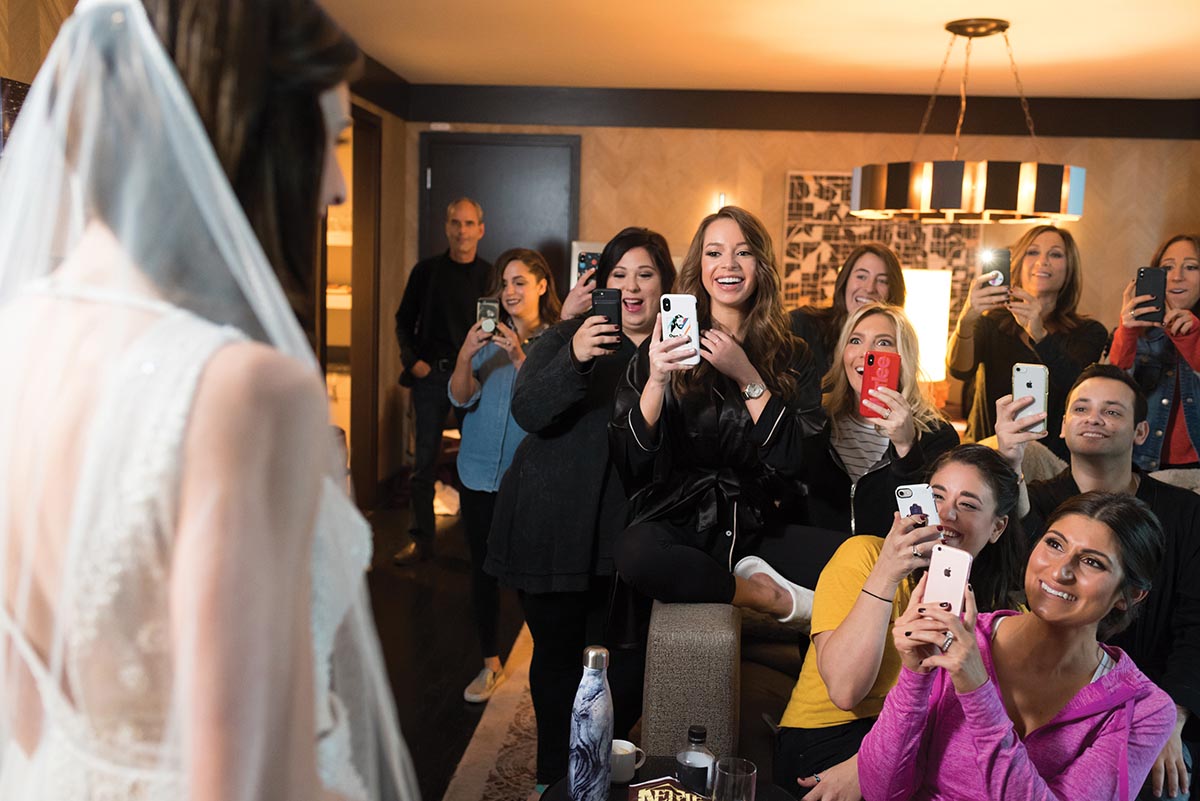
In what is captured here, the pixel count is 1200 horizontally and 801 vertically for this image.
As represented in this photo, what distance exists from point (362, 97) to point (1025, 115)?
4115 mm

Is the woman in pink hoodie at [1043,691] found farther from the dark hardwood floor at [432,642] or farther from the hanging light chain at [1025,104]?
the hanging light chain at [1025,104]

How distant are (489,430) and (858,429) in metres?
1.20

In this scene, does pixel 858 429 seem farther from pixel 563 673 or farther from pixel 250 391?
pixel 250 391

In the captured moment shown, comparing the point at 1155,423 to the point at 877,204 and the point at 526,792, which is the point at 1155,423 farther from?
the point at 526,792

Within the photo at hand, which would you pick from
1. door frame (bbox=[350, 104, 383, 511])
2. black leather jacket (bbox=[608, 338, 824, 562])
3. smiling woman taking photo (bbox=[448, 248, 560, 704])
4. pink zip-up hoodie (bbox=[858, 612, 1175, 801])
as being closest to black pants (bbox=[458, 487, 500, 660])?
smiling woman taking photo (bbox=[448, 248, 560, 704])

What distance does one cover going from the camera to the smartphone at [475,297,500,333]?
3510 millimetres

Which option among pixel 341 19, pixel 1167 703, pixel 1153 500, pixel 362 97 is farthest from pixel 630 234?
pixel 362 97

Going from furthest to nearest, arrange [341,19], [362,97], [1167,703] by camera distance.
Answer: [362,97], [341,19], [1167,703]

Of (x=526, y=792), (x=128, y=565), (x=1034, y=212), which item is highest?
(x=1034, y=212)

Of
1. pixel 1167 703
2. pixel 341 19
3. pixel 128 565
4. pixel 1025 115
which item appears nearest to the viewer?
pixel 128 565

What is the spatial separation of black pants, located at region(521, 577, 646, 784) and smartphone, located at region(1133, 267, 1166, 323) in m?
2.06

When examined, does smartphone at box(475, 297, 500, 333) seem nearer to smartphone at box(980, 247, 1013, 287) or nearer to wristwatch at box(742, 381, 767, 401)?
wristwatch at box(742, 381, 767, 401)

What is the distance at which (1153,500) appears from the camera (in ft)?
8.20

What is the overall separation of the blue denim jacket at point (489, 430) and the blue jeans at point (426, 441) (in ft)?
5.07
